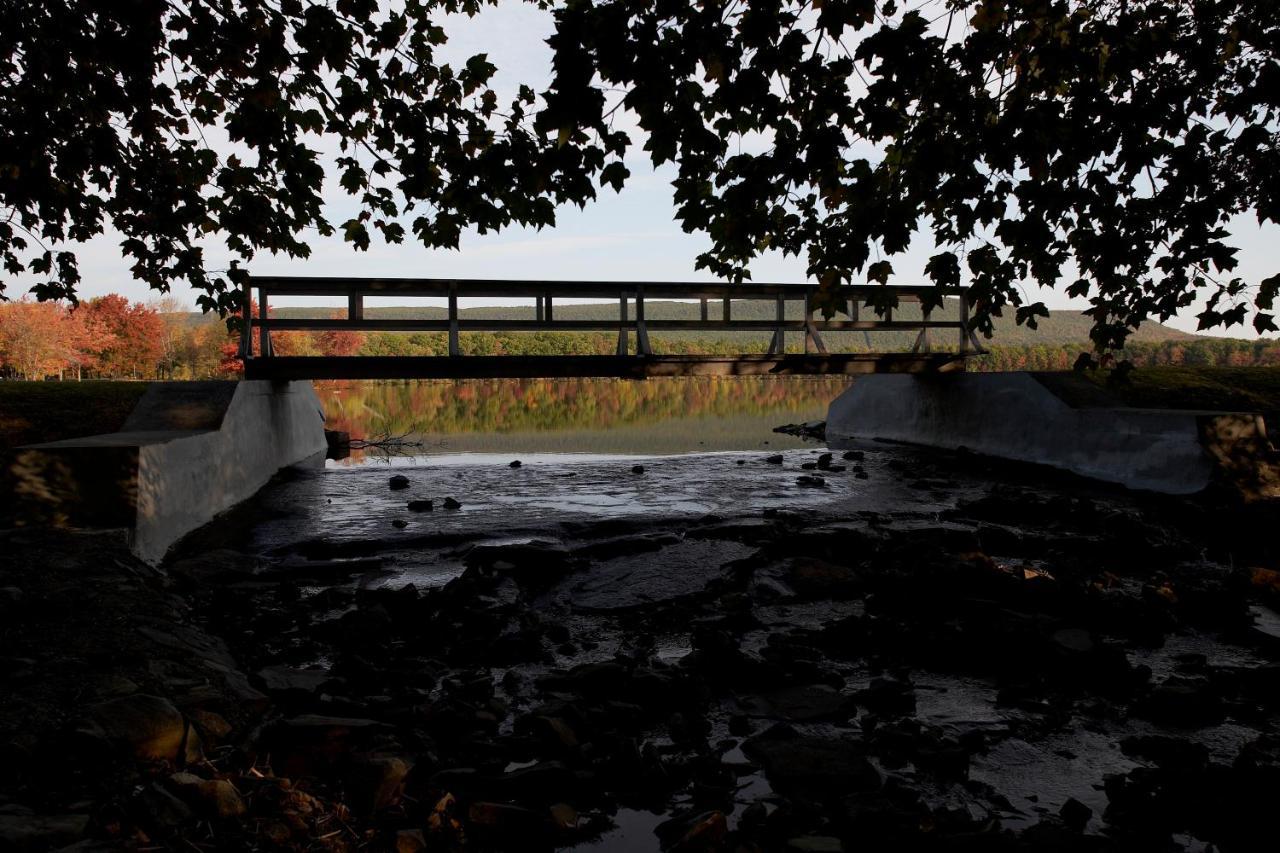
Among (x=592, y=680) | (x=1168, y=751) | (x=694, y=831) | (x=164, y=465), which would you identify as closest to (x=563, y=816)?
(x=694, y=831)

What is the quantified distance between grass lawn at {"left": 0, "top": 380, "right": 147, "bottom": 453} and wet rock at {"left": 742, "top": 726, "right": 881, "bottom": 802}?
11750mm

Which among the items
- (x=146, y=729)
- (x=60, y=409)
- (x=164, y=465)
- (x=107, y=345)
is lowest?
(x=146, y=729)

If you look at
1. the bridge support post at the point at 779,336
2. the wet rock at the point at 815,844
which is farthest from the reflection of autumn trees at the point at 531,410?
the wet rock at the point at 815,844

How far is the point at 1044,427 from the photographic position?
16.0m

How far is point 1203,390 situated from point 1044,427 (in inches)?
193

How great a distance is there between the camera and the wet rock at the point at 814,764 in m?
3.48

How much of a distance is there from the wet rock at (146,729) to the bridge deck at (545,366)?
11.9 meters

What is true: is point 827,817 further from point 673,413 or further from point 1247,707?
point 673,413

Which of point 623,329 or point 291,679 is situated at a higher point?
point 623,329

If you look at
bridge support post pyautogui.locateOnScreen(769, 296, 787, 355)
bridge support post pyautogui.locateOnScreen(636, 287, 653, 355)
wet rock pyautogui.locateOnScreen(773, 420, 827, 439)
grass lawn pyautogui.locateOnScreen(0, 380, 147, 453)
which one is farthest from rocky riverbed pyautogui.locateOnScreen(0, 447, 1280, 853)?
wet rock pyautogui.locateOnScreen(773, 420, 827, 439)

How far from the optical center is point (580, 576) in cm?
759

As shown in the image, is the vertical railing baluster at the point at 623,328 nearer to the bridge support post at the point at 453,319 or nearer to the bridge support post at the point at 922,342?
the bridge support post at the point at 453,319

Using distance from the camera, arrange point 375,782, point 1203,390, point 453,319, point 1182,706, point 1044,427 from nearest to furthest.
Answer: point 375,782 < point 1182,706 < point 453,319 < point 1044,427 < point 1203,390

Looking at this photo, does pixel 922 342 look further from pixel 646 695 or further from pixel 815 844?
pixel 815 844
